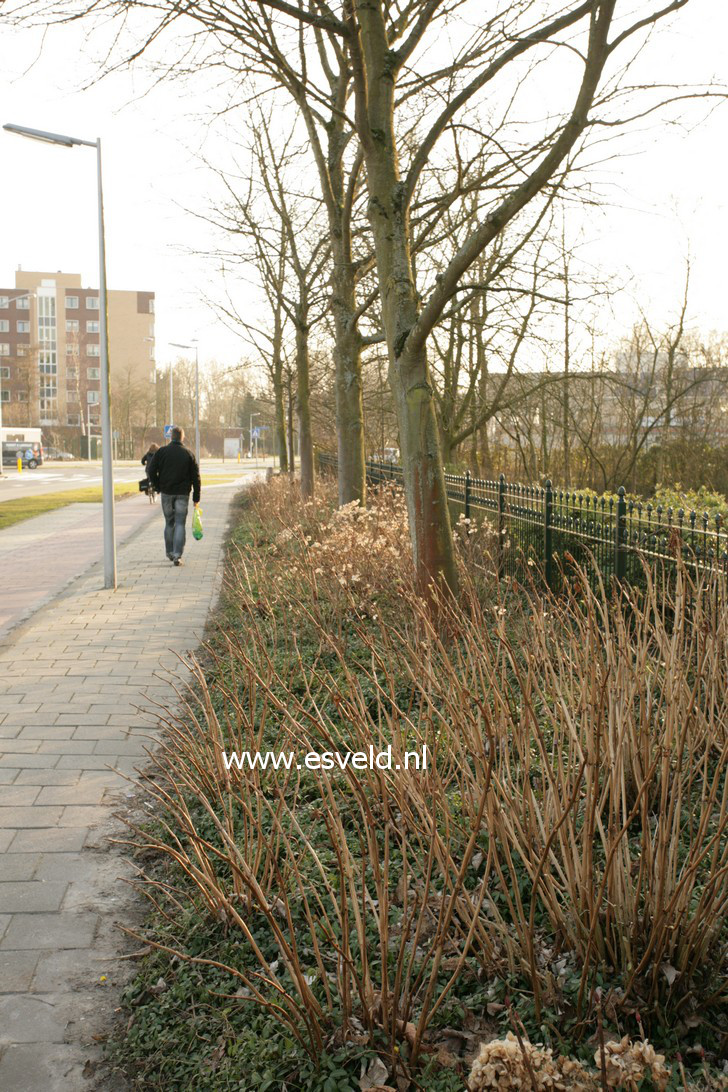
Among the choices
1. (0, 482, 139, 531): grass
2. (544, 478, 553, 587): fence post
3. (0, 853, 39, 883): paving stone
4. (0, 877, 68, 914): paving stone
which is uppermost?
(544, 478, 553, 587): fence post

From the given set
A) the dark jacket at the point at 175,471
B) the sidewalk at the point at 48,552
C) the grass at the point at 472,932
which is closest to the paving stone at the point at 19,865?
the grass at the point at 472,932

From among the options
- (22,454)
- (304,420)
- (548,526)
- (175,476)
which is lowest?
(548,526)

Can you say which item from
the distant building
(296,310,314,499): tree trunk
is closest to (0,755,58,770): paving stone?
(296,310,314,499): tree trunk

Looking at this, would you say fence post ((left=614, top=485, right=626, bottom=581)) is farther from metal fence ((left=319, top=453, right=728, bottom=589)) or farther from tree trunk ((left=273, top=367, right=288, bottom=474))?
tree trunk ((left=273, top=367, right=288, bottom=474))

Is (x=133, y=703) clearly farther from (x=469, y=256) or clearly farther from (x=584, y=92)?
(x=584, y=92)

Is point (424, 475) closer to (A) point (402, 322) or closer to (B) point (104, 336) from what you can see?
(A) point (402, 322)

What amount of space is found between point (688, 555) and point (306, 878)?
4816 mm

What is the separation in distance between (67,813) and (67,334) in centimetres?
11174

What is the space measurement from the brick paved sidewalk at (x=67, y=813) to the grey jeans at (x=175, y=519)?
313cm

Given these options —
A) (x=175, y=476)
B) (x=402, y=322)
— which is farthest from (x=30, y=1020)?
(x=175, y=476)

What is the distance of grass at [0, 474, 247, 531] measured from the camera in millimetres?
24266

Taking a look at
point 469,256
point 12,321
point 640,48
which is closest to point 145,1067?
point 469,256

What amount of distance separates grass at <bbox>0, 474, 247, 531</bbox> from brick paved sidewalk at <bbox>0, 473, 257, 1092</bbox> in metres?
13.3

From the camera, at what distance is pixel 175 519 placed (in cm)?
1380
